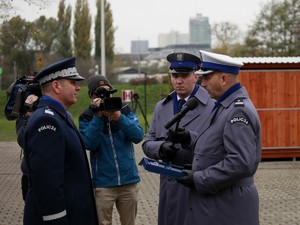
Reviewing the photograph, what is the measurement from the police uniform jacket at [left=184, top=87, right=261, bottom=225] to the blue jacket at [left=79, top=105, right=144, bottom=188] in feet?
5.24

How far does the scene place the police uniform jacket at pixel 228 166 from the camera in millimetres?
3906

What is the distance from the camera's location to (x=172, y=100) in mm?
5301

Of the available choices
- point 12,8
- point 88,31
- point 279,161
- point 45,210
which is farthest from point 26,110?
point 88,31

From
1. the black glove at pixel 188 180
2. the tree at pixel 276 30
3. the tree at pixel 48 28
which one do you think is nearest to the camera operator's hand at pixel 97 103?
the black glove at pixel 188 180

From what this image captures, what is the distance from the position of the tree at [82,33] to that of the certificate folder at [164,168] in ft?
198

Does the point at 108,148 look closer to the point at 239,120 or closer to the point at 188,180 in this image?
the point at 188,180

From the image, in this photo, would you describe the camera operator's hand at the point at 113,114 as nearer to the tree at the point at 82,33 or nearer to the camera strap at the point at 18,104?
the camera strap at the point at 18,104

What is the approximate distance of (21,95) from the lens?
702cm

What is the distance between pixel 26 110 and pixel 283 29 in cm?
3422

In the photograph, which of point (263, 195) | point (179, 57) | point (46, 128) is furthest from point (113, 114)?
point (263, 195)

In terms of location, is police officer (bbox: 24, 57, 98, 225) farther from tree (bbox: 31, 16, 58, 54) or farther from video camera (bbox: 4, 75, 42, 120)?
tree (bbox: 31, 16, 58, 54)

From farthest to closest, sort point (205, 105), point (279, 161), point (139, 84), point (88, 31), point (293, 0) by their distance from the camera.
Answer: point (88, 31)
point (139, 84)
point (293, 0)
point (279, 161)
point (205, 105)

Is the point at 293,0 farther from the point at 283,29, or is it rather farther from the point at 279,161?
the point at 279,161

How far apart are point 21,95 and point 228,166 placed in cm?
374
